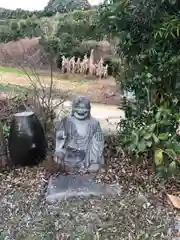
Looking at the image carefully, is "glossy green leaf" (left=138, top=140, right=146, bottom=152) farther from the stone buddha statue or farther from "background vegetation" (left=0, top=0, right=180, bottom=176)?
the stone buddha statue

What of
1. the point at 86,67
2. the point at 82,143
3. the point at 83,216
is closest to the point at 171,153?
the point at 82,143

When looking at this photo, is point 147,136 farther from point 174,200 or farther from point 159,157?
point 174,200

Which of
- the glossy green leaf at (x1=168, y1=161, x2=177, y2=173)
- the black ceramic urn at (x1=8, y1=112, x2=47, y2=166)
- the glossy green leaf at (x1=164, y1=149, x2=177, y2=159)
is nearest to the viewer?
the glossy green leaf at (x1=168, y1=161, x2=177, y2=173)

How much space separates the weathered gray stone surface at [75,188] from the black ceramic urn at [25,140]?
38 cm

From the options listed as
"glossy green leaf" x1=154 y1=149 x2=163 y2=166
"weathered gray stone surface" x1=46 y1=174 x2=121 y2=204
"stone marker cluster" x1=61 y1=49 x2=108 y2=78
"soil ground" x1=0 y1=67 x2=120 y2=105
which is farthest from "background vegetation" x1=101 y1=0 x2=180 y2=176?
"stone marker cluster" x1=61 y1=49 x2=108 y2=78

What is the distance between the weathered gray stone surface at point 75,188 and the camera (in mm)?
2971

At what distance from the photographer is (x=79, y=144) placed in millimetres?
3332

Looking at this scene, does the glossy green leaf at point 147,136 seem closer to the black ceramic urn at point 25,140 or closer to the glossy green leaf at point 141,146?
the glossy green leaf at point 141,146

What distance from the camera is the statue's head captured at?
3.24 meters

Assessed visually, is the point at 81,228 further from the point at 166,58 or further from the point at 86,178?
the point at 166,58

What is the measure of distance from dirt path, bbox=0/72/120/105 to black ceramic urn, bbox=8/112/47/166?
2.94 meters

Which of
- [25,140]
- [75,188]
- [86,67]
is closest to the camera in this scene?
[75,188]

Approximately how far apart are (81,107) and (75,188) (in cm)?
74

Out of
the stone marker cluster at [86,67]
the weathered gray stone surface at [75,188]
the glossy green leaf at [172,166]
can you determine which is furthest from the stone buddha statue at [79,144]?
the stone marker cluster at [86,67]
